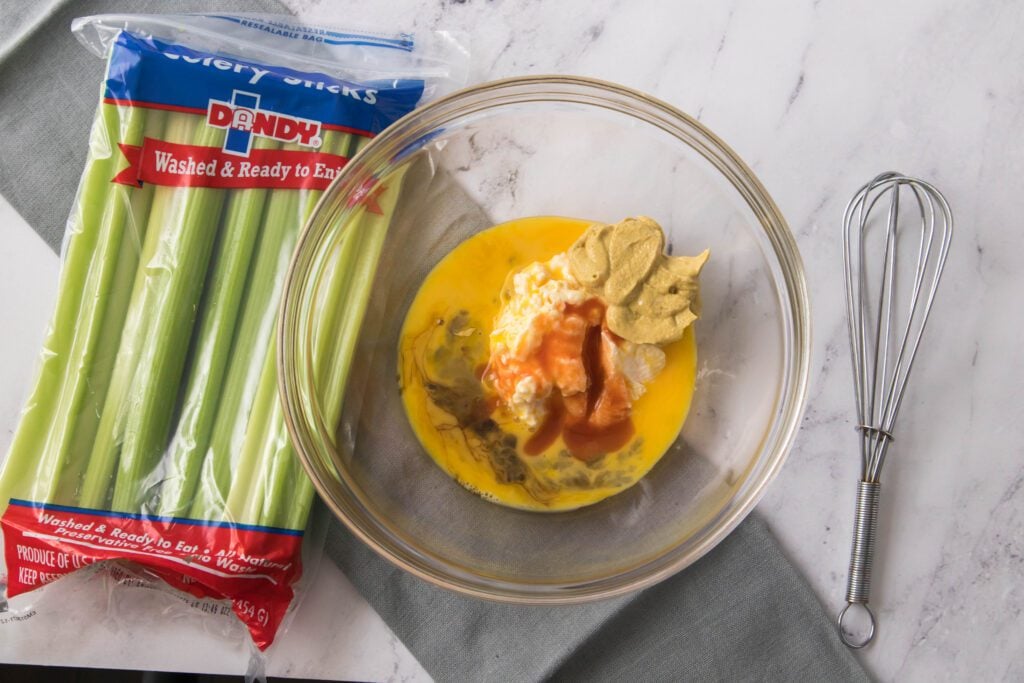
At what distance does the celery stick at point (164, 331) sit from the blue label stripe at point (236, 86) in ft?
0.27

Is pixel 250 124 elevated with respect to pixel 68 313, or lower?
elevated

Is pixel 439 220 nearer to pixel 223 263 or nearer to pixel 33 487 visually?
pixel 223 263

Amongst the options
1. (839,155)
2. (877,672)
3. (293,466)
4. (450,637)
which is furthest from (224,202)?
(877,672)

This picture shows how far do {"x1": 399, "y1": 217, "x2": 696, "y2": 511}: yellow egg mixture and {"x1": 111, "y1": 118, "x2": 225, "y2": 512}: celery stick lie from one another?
1.33 ft

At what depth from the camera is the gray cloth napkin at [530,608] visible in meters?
1.49

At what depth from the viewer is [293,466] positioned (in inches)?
56.1

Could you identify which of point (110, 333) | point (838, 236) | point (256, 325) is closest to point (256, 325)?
point (256, 325)

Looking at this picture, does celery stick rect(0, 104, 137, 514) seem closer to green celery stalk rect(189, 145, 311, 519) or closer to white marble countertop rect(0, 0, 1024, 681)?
white marble countertop rect(0, 0, 1024, 681)

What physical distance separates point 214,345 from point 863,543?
1258 millimetres

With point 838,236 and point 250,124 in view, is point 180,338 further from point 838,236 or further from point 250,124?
point 838,236

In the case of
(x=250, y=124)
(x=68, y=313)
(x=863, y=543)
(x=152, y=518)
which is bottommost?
(x=152, y=518)

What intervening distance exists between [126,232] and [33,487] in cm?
49

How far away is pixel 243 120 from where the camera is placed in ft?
4.72

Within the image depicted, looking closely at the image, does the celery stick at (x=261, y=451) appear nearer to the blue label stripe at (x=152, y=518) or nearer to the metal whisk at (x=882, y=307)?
the blue label stripe at (x=152, y=518)
